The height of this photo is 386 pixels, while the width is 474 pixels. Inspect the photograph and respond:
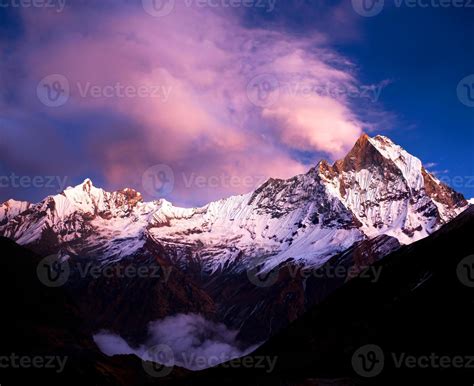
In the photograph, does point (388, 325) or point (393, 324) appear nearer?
point (393, 324)

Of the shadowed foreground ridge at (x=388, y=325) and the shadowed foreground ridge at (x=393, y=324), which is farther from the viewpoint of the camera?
the shadowed foreground ridge at (x=388, y=325)

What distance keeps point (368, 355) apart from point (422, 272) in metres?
41.3

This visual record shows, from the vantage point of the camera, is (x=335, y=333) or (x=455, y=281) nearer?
(x=455, y=281)

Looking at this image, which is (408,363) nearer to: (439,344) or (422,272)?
(439,344)

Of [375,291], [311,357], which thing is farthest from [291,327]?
[311,357]

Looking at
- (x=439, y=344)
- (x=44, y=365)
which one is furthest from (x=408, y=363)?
(x=44, y=365)

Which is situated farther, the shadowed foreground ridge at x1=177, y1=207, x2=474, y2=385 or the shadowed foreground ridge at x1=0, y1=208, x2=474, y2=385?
the shadowed foreground ridge at x1=0, y1=208, x2=474, y2=385

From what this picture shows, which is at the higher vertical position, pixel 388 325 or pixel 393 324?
pixel 388 325

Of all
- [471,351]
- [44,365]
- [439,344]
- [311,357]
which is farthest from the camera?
[44,365]

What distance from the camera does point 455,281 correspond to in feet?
435

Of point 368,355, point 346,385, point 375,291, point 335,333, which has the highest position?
point 375,291

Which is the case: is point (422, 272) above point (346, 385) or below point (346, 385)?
above

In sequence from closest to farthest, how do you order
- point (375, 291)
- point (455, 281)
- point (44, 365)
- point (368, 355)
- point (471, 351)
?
point (471, 351) < point (368, 355) < point (455, 281) < point (375, 291) < point (44, 365)

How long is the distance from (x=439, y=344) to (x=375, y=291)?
5884cm
